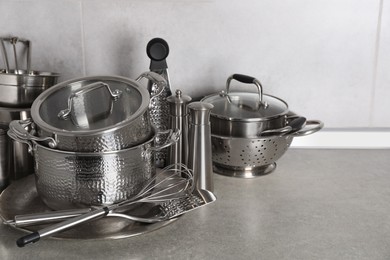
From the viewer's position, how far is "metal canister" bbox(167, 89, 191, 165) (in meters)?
0.84

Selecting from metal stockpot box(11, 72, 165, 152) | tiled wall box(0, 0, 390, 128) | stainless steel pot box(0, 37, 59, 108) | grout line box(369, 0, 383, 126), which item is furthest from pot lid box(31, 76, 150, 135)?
grout line box(369, 0, 383, 126)

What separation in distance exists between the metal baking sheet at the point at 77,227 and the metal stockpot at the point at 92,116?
0.11 m

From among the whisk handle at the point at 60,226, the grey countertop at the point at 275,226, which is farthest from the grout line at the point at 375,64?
the whisk handle at the point at 60,226

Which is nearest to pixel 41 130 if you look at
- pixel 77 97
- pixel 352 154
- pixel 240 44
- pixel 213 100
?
pixel 77 97

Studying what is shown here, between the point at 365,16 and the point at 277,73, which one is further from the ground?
the point at 365,16

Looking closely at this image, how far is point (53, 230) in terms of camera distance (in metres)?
0.62

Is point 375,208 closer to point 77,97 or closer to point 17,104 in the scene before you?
point 77,97

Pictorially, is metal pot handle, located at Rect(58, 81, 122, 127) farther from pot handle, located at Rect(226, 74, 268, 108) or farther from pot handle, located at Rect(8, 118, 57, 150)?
pot handle, located at Rect(226, 74, 268, 108)

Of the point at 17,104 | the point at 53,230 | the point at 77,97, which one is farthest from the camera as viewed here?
the point at 17,104

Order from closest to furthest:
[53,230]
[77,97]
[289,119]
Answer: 1. [53,230]
2. [77,97]
3. [289,119]

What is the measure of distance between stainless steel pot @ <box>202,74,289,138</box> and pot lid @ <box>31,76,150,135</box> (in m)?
0.19

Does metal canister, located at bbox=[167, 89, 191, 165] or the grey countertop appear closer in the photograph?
the grey countertop

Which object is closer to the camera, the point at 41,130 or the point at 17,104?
the point at 41,130

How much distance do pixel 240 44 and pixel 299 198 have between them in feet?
1.17
